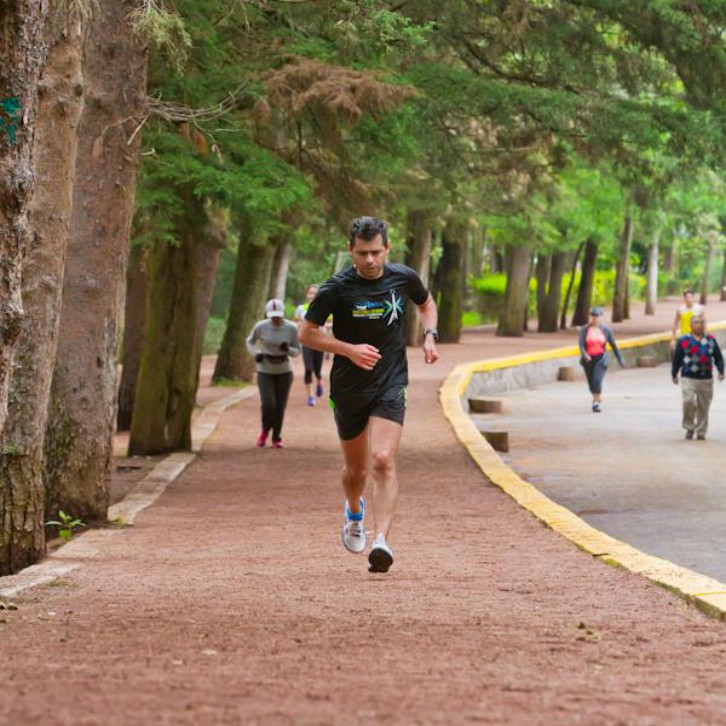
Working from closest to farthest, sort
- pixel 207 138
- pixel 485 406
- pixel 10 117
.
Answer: pixel 10 117 → pixel 207 138 → pixel 485 406

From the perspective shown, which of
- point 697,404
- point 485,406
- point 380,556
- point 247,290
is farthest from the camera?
point 247,290

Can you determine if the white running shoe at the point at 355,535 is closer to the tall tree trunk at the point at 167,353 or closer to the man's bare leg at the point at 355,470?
the man's bare leg at the point at 355,470

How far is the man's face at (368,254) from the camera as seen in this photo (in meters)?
9.23

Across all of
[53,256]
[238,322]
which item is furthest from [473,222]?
[53,256]

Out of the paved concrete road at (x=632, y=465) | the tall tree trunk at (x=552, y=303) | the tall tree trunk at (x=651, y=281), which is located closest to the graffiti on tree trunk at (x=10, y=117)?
the paved concrete road at (x=632, y=465)

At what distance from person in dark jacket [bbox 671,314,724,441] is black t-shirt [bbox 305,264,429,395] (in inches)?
641

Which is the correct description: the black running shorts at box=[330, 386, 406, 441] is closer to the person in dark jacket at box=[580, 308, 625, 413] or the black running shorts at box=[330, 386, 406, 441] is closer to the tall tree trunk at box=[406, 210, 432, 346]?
the person in dark jacket at box=[580, 308, 625, 413]

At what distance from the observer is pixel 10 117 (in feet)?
22.1

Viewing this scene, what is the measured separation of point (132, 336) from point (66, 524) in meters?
13.5

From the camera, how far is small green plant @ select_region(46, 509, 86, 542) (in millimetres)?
13447

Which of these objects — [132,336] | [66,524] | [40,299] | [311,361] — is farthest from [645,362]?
[40,299]

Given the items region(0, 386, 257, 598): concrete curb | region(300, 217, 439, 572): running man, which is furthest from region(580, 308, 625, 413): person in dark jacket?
region(300, 217, 439, 572): running man

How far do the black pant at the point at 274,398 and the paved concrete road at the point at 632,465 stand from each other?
9.51 feet

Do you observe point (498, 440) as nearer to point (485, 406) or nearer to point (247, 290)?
point (485, 406)
